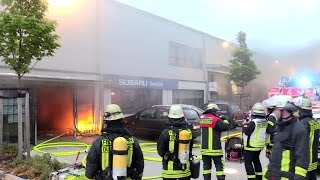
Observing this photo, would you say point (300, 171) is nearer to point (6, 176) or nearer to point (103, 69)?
point (6, 176)

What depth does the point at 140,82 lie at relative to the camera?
18.2m

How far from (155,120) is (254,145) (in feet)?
22.6

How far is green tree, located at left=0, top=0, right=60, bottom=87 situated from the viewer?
27.6 ft

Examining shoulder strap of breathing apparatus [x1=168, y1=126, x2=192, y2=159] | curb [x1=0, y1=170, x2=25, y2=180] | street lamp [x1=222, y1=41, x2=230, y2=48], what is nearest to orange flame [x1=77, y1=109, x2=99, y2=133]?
curb [x1=0, y1=170, x2=25, y2=180]

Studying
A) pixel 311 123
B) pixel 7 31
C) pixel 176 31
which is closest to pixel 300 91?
pixel 311 123

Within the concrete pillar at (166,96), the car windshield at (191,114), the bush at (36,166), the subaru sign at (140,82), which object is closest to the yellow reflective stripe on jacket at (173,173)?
the bush at (36,166)

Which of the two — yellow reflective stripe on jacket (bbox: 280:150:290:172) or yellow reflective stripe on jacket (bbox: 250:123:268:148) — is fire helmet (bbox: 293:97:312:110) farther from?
yellow reflective stripe on jacket (bbox: 250:123:268:148)

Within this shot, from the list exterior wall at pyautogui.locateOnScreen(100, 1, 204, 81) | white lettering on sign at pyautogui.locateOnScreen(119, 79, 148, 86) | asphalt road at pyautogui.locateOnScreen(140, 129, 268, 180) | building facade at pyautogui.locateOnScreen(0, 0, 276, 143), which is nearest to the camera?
asphalt road at pyautogui.locateOnScreen(140, 129, 268, 180)

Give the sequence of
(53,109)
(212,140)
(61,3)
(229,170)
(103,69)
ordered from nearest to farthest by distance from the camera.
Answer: (212,140)
(229,170)
(61,3)
(103,69)
(53,109)

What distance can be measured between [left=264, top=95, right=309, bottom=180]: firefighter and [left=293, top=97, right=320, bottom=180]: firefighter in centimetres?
50

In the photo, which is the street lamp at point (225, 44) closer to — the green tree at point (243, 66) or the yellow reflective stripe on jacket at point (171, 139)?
the green tree at point (243, 66)

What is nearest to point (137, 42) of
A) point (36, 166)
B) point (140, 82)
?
point (140, 82)

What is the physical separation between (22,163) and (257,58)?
24879mm

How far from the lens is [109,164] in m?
3.74
